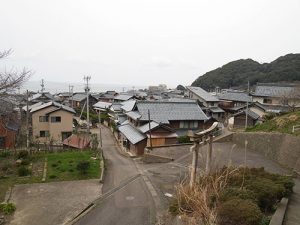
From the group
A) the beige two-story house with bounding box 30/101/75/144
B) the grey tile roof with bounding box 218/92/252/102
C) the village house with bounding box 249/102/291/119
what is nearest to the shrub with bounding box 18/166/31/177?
the beige two-story house with bounding box 30/101/75/144

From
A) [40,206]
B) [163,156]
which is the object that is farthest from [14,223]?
[163,156]

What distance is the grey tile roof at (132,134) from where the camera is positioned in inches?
1167

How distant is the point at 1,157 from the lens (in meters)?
23.2

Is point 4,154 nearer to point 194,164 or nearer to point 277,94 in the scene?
point 194,164

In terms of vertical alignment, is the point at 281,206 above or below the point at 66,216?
above

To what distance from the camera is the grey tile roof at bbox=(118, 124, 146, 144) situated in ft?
97.2

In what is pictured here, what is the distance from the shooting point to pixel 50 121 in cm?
3734

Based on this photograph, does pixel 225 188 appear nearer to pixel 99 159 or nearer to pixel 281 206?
pixel 281 206

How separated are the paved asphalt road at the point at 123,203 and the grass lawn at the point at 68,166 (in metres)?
1.15

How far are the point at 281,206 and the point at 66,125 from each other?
31581 mm

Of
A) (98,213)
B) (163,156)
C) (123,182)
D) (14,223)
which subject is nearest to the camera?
(14,223)

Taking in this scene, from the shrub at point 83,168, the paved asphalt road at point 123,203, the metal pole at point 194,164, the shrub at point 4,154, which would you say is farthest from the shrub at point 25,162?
the metal pole at point 194,164

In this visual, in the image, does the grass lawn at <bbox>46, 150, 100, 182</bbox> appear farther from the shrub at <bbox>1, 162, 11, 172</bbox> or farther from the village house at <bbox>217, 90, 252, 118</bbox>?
the village house at <bbox>217, 90, 252, 118</bbox>

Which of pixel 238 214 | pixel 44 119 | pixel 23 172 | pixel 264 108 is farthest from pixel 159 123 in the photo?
pixel 264 108
